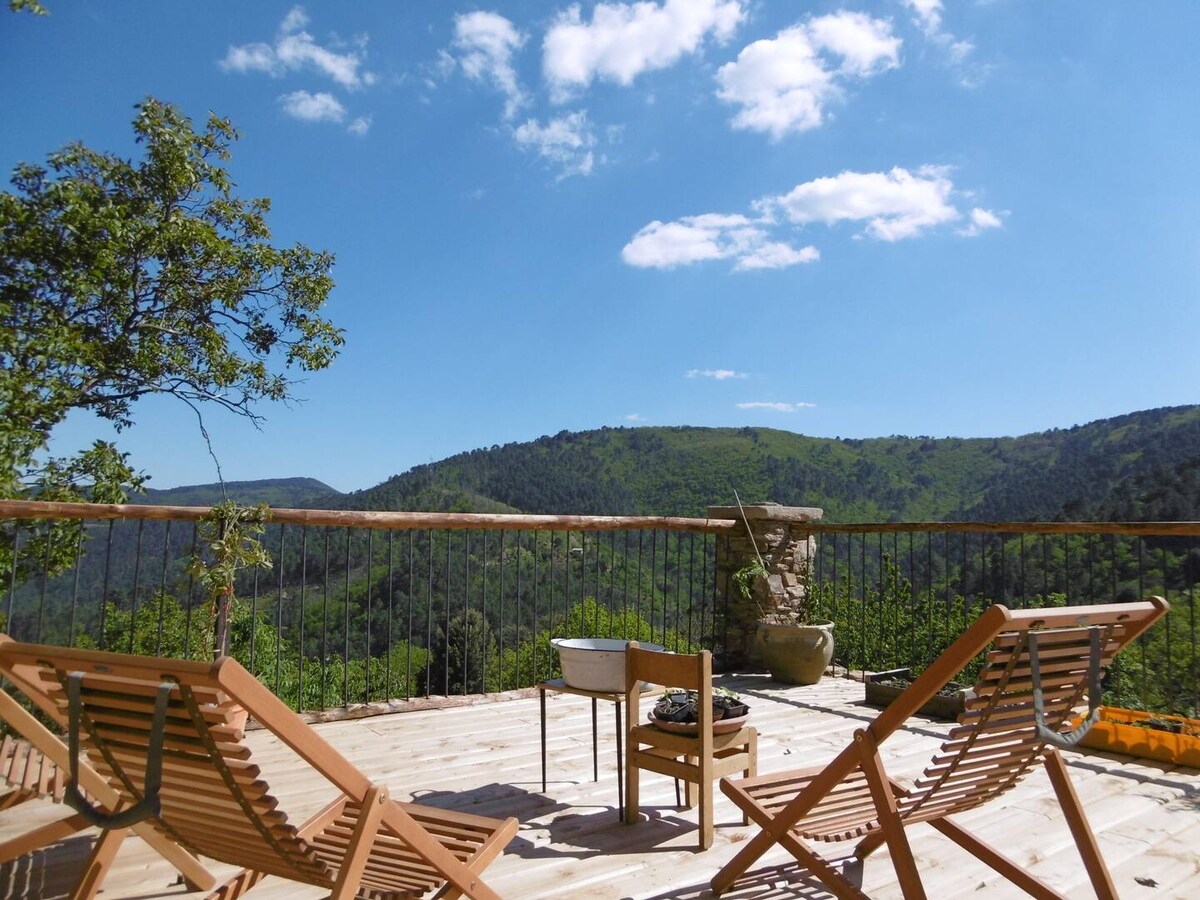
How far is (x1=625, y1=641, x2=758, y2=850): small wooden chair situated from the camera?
2.33m

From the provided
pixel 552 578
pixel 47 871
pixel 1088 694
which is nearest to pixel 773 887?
pixel 1088 694

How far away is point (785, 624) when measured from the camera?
533 centimetres

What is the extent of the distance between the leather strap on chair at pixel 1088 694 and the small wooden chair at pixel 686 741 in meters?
0.88

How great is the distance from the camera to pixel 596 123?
38.6ft

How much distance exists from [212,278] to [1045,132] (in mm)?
10766

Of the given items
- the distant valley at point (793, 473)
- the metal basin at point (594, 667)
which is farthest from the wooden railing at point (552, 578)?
the distant valley at point (793, 473)

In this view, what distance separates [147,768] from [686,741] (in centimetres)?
160

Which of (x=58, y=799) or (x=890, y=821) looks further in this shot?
(x=58, y=799)

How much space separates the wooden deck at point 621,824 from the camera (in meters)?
2.05

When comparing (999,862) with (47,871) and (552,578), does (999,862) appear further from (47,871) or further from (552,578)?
(552,578)

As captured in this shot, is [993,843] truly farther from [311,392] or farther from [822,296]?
[822,296]

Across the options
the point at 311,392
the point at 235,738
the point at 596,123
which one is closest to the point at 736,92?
the point at 596,123

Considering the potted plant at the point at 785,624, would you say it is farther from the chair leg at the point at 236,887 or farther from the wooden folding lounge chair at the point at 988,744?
the chair leg at the point at 236,887

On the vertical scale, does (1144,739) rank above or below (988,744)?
below
